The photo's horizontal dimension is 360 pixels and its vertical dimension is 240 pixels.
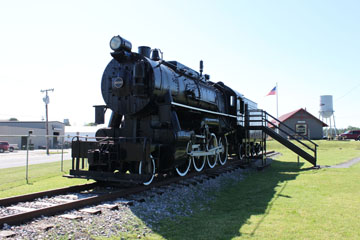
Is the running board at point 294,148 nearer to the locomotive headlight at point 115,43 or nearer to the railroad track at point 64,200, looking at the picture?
the railroad track at point 64,200

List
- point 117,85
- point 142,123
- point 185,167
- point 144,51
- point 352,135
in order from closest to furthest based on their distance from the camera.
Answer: point 117,85
point 142,123
point 144,51
point 185,167
point 352,135

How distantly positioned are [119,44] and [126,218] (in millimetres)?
5060

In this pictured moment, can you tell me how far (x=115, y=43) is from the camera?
28.7ft

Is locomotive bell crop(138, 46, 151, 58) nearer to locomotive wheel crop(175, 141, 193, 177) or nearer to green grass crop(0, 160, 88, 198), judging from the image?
locomotive wheel crop(175, 141, 193, 177)

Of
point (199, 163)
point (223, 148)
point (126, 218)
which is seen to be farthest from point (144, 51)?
point (223, 148)

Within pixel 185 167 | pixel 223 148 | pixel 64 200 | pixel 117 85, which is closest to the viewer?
pixel 64 200

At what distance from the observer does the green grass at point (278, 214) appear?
531 cm

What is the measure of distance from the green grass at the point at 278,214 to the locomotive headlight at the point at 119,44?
16.5ft

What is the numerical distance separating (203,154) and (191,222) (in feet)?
16.5

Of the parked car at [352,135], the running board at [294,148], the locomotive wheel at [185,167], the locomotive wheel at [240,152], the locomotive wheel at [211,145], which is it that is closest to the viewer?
the locomotive wheel at [185,167]

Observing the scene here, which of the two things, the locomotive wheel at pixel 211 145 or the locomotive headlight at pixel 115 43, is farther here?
the locomotive wheel at pixel 211 145

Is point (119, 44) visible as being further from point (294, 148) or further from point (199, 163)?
point (294, 148)

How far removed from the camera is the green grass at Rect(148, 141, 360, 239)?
5.31 m

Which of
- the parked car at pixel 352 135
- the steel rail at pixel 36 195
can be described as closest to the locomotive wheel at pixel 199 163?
the steel rail at pixel 36 195
